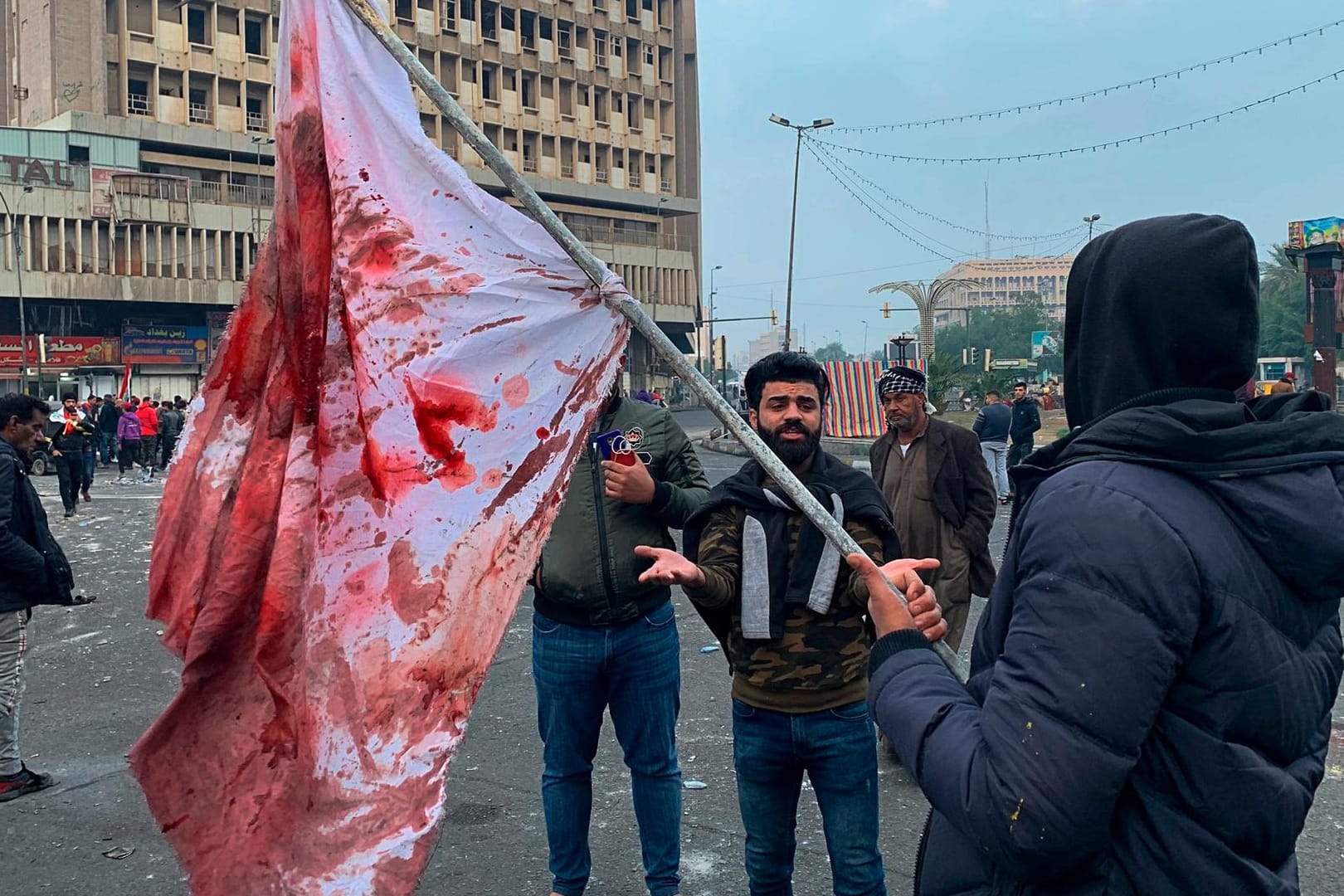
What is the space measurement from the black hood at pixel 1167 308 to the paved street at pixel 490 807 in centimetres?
300

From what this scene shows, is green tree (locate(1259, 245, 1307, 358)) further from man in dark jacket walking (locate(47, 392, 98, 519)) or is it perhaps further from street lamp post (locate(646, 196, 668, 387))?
man in dark jacket walking (locate(47, 392, 98, 519))

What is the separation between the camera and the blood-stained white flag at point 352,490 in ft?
8.17

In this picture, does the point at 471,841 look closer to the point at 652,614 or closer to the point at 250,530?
the point at 652,614

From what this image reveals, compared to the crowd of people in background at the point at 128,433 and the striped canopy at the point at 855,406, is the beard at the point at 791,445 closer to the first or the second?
the crowd of people in background at the point at 128,433

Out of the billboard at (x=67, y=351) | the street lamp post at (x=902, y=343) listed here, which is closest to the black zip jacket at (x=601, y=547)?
the street lamp post at (x=902, y=343)

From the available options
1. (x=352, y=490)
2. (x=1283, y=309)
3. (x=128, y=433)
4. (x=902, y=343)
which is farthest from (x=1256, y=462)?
(x=1283, y=309)

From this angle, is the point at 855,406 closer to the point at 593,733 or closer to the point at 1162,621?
the point at 593,733

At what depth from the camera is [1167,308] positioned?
1584 mm

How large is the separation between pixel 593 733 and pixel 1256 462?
270 cm

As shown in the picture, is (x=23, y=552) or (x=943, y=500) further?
(x=943, y=500)

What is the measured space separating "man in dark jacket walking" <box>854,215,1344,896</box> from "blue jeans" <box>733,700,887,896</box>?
5.33ft

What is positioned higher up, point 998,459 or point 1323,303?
point 1323,303

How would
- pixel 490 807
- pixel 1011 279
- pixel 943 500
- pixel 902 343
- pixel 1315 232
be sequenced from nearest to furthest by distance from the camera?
pixel 490 807 < pixel 943 500 < pixel 902 343 < pixel 1315 232 < pixel 1011 279

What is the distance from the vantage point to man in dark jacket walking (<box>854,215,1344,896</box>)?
1478mm
